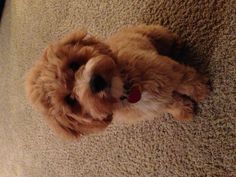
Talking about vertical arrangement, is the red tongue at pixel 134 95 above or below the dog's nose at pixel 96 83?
below

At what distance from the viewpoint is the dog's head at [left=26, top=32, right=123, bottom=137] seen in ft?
3.62

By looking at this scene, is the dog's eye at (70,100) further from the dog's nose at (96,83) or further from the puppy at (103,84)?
the dog's nose at (96,83)

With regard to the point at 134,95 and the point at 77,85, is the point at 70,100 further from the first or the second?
the point at 134,95

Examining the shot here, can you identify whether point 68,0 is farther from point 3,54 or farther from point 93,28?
point 3,54

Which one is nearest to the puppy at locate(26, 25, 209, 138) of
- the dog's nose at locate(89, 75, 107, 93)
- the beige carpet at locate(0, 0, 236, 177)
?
the dog's nose at locate(89, 75, 107, 93)

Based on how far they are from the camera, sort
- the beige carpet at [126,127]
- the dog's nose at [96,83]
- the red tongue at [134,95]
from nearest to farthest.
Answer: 1. the dog's nose at [96,83]
2. the red tongue at [134,95]
3. the beige carpet at [126,127]

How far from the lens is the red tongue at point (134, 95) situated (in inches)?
48.4

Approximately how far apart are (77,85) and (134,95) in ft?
0.70

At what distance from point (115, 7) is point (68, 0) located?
0.45m

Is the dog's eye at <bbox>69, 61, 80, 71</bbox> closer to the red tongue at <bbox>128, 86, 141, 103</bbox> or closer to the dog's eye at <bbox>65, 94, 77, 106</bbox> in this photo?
the dog's eye at <bbox>65, 94, 77, 106</bbox>

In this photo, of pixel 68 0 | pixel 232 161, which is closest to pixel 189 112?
pixel 232 161

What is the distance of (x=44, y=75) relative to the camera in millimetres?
1197

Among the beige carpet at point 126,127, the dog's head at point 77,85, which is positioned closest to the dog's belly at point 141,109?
the dog's head at point 77,85

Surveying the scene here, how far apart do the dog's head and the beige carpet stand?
43cm
